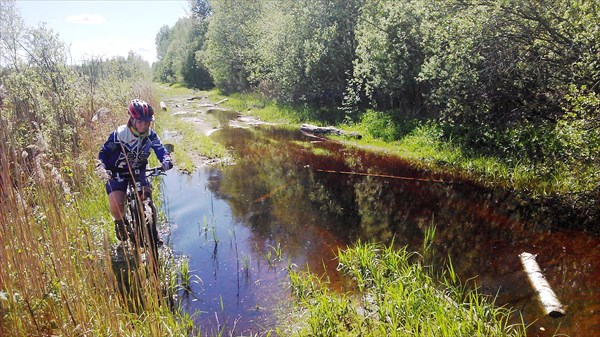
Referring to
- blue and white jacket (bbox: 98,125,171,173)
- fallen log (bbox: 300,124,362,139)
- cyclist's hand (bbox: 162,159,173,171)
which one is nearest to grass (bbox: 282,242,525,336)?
cyclist's hand (bbox: 162,159,173,171)

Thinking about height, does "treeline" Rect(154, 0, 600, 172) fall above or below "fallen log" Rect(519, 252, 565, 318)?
above

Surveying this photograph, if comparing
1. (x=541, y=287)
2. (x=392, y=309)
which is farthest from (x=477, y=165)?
(x=392, y=309)

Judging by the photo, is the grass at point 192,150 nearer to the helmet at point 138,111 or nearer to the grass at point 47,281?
the helmet at point 138,111

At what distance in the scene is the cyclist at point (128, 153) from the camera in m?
6.04

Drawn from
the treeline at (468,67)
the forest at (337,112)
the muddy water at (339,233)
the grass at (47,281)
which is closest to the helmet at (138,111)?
the forest at (337,112)

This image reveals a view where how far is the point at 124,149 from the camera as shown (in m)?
6.04

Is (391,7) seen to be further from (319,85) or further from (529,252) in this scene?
(529,252)

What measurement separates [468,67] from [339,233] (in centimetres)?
864

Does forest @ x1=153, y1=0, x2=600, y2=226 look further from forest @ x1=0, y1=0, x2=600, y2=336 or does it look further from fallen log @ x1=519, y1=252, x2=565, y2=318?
fallen log @ x1=519, y1=252, x2=565, y2=318

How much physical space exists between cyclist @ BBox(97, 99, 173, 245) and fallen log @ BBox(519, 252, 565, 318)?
20.0ft

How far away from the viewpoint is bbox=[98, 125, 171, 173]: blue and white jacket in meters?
6.09

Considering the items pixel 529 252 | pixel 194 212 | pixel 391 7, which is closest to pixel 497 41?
pixel 391 7

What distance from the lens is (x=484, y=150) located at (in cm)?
1307

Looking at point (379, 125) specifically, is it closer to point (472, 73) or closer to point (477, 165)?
point (472, 73)
